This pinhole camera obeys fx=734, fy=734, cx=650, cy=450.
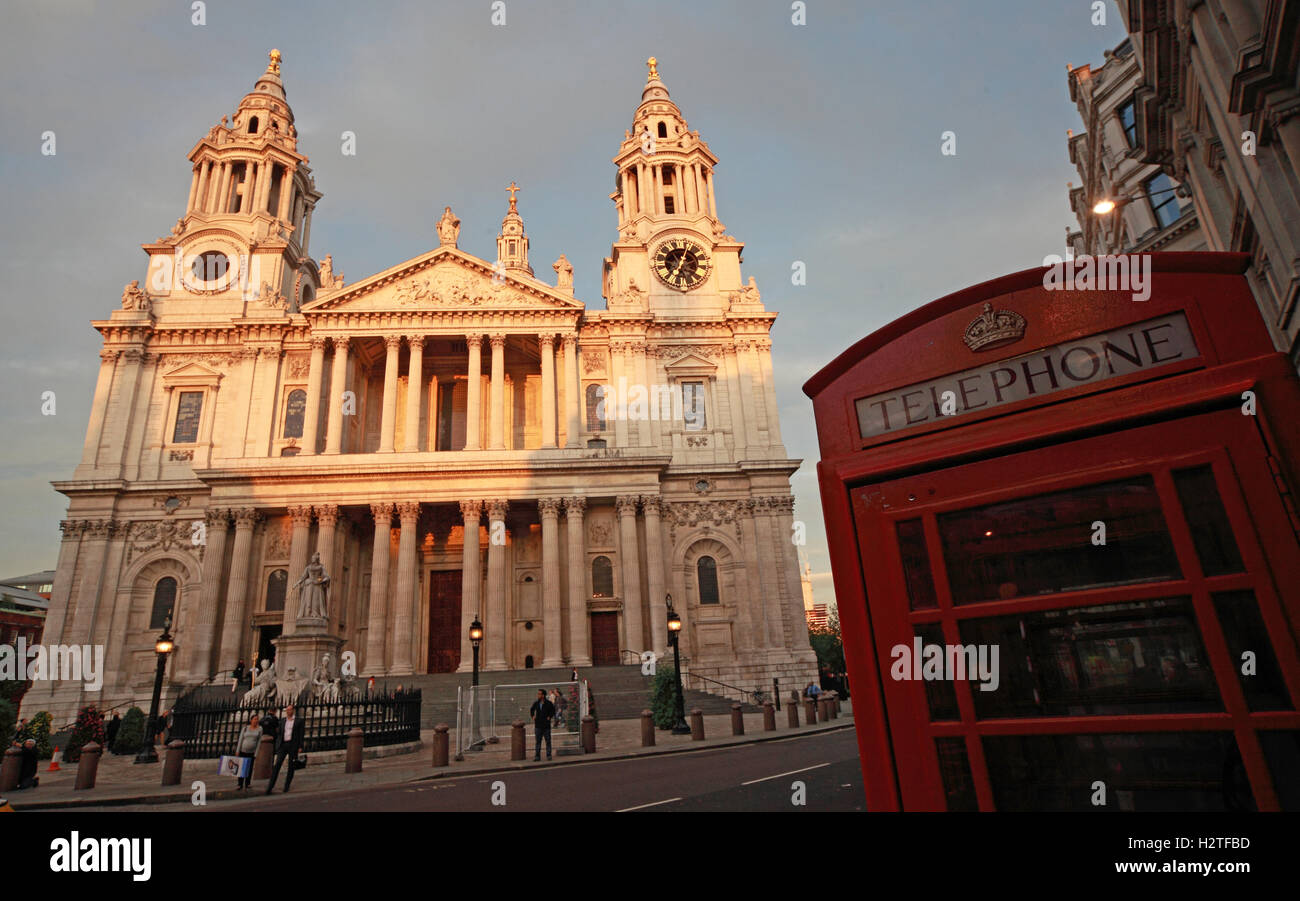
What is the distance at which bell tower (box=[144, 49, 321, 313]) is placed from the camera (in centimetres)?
3962

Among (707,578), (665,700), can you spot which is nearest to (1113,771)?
(665,700)

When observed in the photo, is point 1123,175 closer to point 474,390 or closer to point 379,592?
point 474,390

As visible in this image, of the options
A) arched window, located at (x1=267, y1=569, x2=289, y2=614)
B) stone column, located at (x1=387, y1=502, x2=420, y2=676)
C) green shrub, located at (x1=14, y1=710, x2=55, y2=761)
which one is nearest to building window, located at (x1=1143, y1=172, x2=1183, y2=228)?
stone column, located at (x1=387, y1=502, x2=420, y2=676)

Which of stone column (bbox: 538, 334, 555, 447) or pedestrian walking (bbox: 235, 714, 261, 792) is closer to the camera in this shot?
pedestrian walking (bbox: 235, 714, 261, 792)

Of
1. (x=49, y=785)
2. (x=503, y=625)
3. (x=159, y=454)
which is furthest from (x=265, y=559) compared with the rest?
(x=49, y=785)

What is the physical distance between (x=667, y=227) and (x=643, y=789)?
3662 centimetres

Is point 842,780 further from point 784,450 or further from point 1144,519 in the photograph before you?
point 784,450

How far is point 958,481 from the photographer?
10.4ft

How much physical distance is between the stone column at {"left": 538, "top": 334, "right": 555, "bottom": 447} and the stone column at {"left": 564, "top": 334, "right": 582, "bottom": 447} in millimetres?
765

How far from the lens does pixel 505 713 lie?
24.4 m

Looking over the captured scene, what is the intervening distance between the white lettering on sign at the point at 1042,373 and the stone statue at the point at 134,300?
1745 inches

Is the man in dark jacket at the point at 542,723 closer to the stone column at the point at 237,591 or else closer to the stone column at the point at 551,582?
the stone column at the point at 551,582

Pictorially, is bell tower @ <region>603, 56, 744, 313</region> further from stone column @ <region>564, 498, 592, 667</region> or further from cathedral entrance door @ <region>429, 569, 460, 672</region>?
cathedral entrance door @ <region>429, 569, 460, 672</region>

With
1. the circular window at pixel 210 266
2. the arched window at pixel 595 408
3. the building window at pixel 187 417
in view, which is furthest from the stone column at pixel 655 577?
Result: the circular window at pixel 210 266
